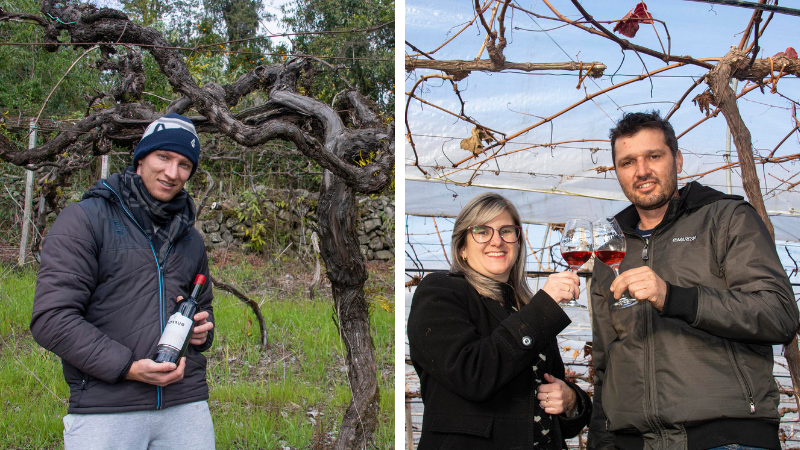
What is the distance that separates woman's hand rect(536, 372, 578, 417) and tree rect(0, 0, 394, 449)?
1116mm

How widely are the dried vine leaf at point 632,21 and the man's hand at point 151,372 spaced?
5.63ft

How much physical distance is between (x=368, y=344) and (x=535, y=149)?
1.11 metres

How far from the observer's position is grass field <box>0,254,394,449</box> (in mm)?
2924

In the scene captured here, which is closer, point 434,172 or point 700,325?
point 700,325

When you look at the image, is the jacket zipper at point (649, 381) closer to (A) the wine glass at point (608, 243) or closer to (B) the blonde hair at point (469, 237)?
(A) the wine glass at point (608, 243)

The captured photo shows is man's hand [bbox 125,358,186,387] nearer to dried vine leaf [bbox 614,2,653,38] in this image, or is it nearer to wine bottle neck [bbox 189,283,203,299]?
wine bottle neck [bbox 189,283,203,299]

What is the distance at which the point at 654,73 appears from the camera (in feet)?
6.09

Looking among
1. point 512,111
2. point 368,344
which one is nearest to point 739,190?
point 512,111

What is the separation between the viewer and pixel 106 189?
1437 millimetres

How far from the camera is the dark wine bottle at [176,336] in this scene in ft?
4.46

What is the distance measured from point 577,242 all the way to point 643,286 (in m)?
0.16

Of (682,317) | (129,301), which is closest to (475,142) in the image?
(682,317)

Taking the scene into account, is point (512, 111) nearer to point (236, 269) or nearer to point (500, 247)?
point (500, 247)

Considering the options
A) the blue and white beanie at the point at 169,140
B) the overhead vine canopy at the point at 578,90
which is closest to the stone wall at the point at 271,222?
the overhead vine canopy at the point at 578,90
